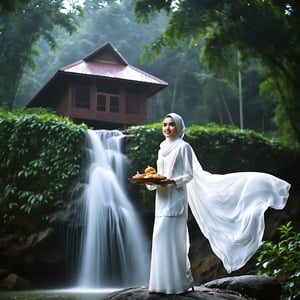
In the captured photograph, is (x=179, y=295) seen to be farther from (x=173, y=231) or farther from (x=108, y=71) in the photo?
(x=108, y=71)

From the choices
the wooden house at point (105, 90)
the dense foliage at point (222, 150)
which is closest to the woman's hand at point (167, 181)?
the dense foliage at point (222, 150)

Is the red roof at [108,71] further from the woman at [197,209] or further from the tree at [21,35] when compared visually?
the woman at [197,209]

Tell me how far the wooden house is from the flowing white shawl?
46.0ft

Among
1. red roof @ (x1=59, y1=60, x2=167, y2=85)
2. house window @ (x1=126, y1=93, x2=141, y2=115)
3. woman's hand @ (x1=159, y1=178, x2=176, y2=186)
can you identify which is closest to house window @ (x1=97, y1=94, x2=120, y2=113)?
house window @ (x1=126, y1=93, x2=141, y2=115)

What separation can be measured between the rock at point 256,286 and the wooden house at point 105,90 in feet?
46.5

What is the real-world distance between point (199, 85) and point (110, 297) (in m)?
26.0

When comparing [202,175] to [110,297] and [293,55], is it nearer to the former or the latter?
[110,297]

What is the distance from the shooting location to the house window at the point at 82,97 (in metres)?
20.1

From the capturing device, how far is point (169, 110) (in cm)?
3027

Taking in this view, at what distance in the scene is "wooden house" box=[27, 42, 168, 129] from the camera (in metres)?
19.3

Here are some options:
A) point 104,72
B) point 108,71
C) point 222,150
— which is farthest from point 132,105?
point 222,150

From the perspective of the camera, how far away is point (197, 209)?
5.48 m

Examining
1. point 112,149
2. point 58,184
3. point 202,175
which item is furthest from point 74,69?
point 202,175

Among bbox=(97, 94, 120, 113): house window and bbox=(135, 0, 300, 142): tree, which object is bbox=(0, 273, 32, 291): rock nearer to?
bbox=(135, 0, 300, 142): tree
